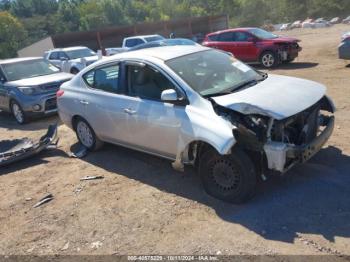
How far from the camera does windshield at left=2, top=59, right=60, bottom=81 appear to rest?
1070cm

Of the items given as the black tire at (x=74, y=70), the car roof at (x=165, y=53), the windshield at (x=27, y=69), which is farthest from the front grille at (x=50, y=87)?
the black tire at (x=74, y=70)

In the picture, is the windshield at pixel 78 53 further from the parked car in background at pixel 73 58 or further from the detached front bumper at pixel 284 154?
the detached front bumper at pixel 284 154

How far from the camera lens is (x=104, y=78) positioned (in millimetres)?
6121

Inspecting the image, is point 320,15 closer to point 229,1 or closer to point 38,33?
point 229,1

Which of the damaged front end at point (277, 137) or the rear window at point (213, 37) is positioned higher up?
the damaged front end at point (277, 137)

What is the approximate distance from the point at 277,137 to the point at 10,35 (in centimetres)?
6338

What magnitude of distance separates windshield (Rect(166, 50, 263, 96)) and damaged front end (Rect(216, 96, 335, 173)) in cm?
50

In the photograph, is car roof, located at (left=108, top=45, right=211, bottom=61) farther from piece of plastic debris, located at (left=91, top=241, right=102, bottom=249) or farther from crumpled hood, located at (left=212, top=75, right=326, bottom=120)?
piece of plastic debris, located at (left=91, top=241, right=102, bottom=249)

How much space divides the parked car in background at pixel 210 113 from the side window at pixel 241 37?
1010 centimetres

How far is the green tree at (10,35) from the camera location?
5762 cm

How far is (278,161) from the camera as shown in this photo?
13.6 feet

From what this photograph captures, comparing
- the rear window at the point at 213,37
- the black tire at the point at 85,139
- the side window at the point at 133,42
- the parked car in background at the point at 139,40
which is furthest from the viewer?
the side window at the point at 133,42

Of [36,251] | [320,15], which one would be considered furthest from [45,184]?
[320,15]

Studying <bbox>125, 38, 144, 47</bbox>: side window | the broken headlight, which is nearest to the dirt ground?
the broken headlight
